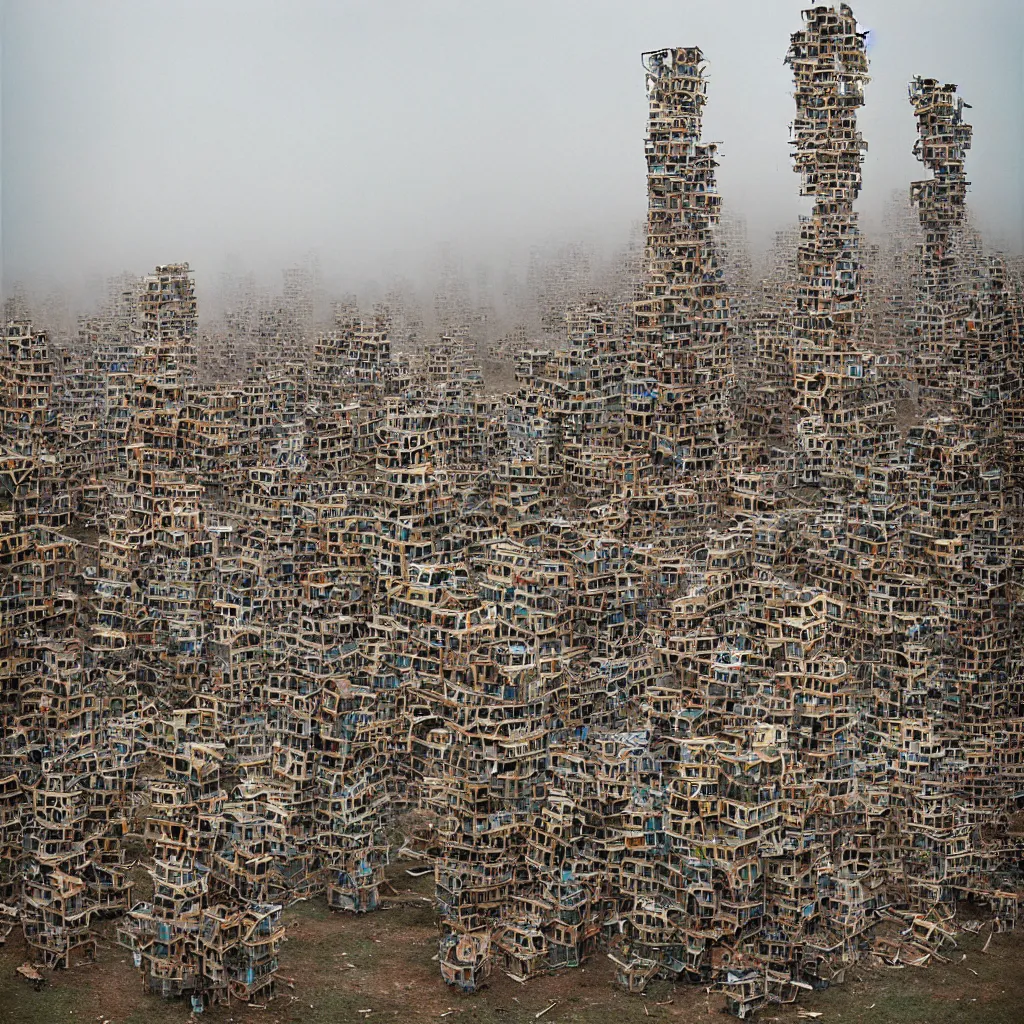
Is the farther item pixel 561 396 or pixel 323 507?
pixel 561 396

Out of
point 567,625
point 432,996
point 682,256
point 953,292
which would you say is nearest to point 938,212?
point 953,292

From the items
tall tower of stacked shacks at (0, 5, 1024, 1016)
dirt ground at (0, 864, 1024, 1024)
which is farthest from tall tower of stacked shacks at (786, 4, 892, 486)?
dirt ground at (0, 864, 1024, 1024)

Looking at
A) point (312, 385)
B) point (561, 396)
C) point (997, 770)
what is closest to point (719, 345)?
point (561, 396)

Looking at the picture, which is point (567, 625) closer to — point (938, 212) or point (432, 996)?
point (432, 996)

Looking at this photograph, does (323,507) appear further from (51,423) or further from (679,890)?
(679,890)

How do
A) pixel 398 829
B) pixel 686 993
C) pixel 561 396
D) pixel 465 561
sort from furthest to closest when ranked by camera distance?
pixel 561 396 → pixel 465 561 → pixel 398 829 → pixel 686 993

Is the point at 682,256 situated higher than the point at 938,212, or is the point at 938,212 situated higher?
the point at 938,212

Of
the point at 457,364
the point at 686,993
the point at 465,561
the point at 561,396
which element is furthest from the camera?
the point at 457,364
